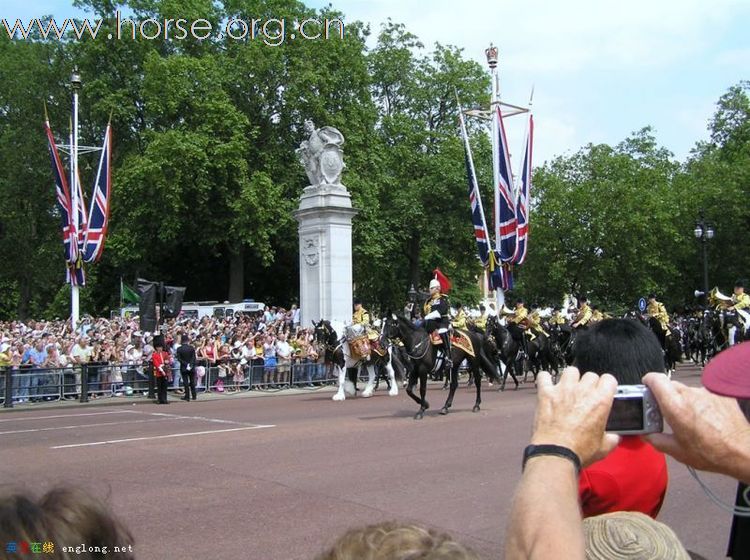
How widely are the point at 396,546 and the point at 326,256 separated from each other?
96.3 feet

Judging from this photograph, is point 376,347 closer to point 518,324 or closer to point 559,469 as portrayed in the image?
point 518,324

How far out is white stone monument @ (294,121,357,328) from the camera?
3084 centimetres

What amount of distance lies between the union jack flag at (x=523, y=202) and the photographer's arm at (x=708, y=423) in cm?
2792

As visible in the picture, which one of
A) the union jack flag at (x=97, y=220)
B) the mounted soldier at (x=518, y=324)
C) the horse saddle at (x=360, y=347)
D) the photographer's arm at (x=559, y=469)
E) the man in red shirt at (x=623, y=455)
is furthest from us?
the union jack flag at (x=97, y=220)

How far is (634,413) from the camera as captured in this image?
1.99 m

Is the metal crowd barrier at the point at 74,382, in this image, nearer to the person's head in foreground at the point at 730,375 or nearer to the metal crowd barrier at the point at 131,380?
the metal crowd barrier at the point at 131,380

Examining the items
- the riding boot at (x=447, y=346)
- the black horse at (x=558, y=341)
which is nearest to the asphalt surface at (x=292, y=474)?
the riding boot at (x=447, y=346)

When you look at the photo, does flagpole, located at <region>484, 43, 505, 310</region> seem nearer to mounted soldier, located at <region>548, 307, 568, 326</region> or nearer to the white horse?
mounted soldier, located at <region>548, 307, 568, 326</region>

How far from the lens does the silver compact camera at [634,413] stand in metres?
1.96

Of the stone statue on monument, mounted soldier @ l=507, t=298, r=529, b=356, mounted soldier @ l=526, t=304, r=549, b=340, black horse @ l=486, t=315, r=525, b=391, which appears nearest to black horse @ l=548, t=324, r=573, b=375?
mounted soldier @ l=526, t=304, r=549, b=340

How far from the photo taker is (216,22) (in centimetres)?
4466

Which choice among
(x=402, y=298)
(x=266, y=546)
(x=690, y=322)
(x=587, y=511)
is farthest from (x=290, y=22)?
(x=587, y=511)

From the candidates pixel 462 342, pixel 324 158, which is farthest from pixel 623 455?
pixel 324 158

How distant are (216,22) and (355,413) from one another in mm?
32285
